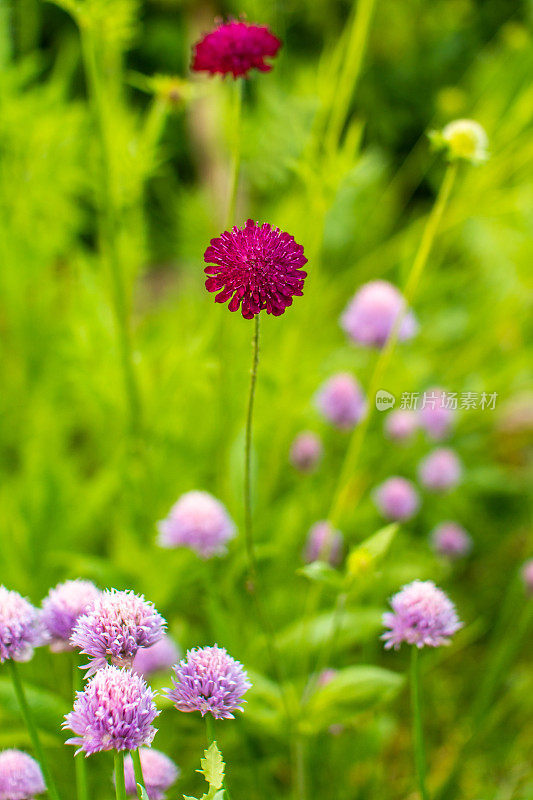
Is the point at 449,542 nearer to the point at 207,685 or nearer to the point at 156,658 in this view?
the point at 156,658

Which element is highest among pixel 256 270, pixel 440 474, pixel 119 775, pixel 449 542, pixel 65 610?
pixel 440 474

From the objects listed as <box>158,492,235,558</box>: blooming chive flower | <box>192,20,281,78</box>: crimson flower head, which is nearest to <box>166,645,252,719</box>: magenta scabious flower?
<box>158,492,235,558</box>: blooming chive flower

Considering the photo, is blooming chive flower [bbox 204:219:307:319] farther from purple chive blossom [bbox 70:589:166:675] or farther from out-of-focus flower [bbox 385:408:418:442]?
out-of-focus flower [bbox 385:408:418:442]

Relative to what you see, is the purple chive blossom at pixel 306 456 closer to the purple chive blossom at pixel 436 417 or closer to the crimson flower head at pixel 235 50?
the purple chive blossom at pixel 436 417

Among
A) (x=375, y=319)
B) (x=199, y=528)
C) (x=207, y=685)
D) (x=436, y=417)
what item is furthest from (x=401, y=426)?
(x=207, y=685)

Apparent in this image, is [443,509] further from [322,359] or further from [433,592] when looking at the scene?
[433,592]

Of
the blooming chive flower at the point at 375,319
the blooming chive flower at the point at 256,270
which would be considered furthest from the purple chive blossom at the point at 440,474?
the blooming chive flower at the point at 256,270

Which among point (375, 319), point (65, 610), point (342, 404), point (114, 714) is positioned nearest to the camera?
point (114, 714)
